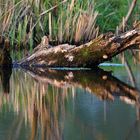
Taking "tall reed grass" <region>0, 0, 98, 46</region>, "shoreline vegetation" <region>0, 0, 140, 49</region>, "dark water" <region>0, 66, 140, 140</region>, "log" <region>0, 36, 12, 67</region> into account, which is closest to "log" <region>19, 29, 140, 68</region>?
Answer: "log" <region>0, 36, 12, 67</region>

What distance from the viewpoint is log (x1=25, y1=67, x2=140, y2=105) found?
644 cm

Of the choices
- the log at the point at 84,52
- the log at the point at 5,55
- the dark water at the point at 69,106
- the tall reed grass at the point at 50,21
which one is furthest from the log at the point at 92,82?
the tall reed grass at the point at 50,21

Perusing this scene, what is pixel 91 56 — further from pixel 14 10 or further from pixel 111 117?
pixel 111 117

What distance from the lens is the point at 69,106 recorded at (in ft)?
18.5

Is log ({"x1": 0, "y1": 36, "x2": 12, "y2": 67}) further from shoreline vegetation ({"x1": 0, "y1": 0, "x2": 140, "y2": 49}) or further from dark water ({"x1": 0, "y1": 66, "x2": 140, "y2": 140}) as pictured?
shoreline vegetation ({"x1": 0, "y1": 0, "x2": 140, "y2": 49})

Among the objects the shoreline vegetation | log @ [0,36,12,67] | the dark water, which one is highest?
the shoreline vegetation

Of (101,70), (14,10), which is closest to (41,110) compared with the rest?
(101,70)

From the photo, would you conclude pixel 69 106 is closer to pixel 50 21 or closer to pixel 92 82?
pixel 92 82

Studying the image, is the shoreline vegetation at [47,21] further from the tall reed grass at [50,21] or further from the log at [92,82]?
the log at [92,82]

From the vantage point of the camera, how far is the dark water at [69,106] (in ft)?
14.1

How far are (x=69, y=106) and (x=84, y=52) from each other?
3.97 metres

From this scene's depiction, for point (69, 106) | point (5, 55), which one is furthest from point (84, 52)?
point (69, 106)

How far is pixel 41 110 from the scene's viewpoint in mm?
5445

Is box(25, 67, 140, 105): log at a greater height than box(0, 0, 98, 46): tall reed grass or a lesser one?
lesser
